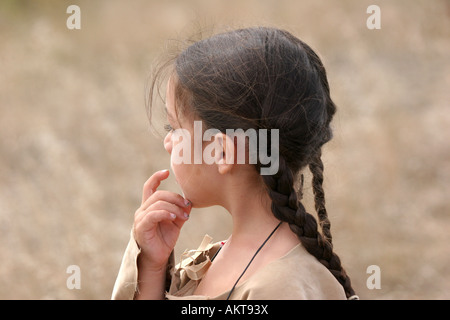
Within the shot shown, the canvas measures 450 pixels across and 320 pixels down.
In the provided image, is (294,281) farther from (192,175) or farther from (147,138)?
(147,138)

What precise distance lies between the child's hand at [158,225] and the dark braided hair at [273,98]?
18 centimetres

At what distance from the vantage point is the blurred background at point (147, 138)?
3.86 metres

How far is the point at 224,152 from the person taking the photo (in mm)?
1182

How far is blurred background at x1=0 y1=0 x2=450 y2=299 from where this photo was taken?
3.86 meters

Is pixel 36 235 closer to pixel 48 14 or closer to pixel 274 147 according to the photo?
pixel 48 14

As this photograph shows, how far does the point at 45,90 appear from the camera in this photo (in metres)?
4.68

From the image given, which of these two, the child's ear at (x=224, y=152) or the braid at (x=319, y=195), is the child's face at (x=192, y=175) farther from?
the braid at (x=319, y=195)

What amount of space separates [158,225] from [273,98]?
38 centimetres

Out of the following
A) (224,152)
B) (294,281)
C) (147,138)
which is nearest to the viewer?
(294,281)

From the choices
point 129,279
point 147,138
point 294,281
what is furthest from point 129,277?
point 147,138

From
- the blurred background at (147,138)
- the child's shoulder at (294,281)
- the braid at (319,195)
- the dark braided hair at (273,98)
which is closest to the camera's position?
the child's shoulder at (294,281)

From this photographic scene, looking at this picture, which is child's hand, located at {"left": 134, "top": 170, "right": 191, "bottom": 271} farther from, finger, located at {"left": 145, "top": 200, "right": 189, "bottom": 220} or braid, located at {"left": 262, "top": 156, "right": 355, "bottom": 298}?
braid, located at {"left": 262, "top": 156, "right": 355, "bottom": 298}

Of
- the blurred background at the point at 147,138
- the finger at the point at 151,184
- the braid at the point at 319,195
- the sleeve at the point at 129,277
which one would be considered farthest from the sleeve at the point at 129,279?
the blurred background at the point at 147,138

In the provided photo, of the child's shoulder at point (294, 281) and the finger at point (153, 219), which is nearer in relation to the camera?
the child's shoulder at point (294, 281)
